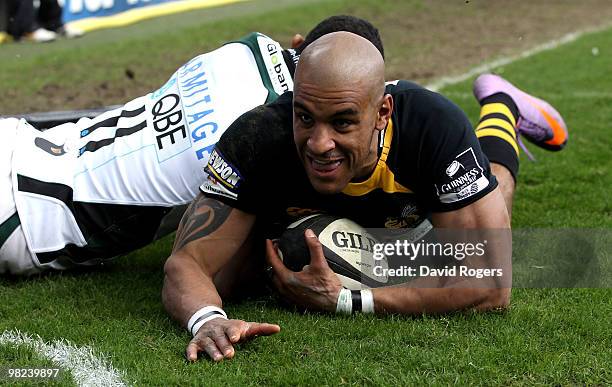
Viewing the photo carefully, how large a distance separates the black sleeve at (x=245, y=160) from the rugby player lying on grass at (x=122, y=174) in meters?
0.53

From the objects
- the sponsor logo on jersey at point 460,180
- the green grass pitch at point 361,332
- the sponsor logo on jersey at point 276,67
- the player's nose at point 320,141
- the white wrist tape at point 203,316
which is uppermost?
the player's nose at point 320,141

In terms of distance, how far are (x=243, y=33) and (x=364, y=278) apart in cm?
871

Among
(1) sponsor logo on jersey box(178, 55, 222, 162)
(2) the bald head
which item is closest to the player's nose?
(2) the bald head

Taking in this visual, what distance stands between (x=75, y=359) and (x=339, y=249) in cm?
125

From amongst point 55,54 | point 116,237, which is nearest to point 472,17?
→ point 55,54

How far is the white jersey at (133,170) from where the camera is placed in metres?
4.86

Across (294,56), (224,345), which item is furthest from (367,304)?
(294,56)

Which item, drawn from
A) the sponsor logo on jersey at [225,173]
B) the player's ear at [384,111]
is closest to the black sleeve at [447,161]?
the player's ear at [384,111]

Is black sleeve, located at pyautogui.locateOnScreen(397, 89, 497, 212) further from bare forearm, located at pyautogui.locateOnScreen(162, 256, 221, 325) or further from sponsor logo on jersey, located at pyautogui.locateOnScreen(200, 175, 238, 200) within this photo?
bare forearm, located at pyautogui.locateOnScreen(162, 256, 221, 325)

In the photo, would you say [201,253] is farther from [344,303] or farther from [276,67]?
[276,67]

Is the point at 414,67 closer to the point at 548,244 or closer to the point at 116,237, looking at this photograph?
the point at 548,244

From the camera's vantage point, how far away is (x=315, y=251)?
4.17 meters

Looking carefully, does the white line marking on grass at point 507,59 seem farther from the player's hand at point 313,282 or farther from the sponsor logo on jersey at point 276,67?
the player's hand at point 313,282

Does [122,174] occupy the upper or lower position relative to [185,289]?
upper
